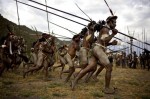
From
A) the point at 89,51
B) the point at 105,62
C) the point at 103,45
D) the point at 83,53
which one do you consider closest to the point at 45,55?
the point at 83,53

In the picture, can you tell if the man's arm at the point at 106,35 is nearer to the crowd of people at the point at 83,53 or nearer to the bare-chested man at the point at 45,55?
the crowd of people at the point at 83,53

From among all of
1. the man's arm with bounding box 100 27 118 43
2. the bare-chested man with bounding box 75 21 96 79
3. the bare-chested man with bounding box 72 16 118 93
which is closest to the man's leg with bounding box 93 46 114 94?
the bare-chested man with bounding box 72 16 118 93

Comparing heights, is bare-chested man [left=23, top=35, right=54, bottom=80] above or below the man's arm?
below

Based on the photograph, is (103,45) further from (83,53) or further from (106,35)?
(83,53)

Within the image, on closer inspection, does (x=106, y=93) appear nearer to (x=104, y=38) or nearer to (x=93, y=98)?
(x=93, y=98)

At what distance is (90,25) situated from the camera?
34.4ft

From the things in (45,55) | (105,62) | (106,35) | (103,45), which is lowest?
(105,62)

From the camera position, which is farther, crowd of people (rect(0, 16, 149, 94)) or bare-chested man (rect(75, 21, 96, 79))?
bare-chested man (rect(75, 21, 96, 79))

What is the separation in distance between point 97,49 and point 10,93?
3.30 meters

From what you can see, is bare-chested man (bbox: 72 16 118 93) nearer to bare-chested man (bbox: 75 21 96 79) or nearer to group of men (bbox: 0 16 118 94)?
group of men (bbox: 0 16 118 94)

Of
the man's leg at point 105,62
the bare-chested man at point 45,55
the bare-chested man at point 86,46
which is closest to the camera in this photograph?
the man's leg at point 105,62

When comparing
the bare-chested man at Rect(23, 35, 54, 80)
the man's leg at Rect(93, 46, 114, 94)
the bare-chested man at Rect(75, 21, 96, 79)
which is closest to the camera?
the man's leg at Rect(93, 46, 114, 94)

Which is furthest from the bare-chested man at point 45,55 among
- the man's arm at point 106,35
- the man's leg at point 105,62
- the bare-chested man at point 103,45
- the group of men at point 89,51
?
the man's arm at point 106,35

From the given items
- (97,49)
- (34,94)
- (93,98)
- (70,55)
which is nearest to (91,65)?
(97,49)
